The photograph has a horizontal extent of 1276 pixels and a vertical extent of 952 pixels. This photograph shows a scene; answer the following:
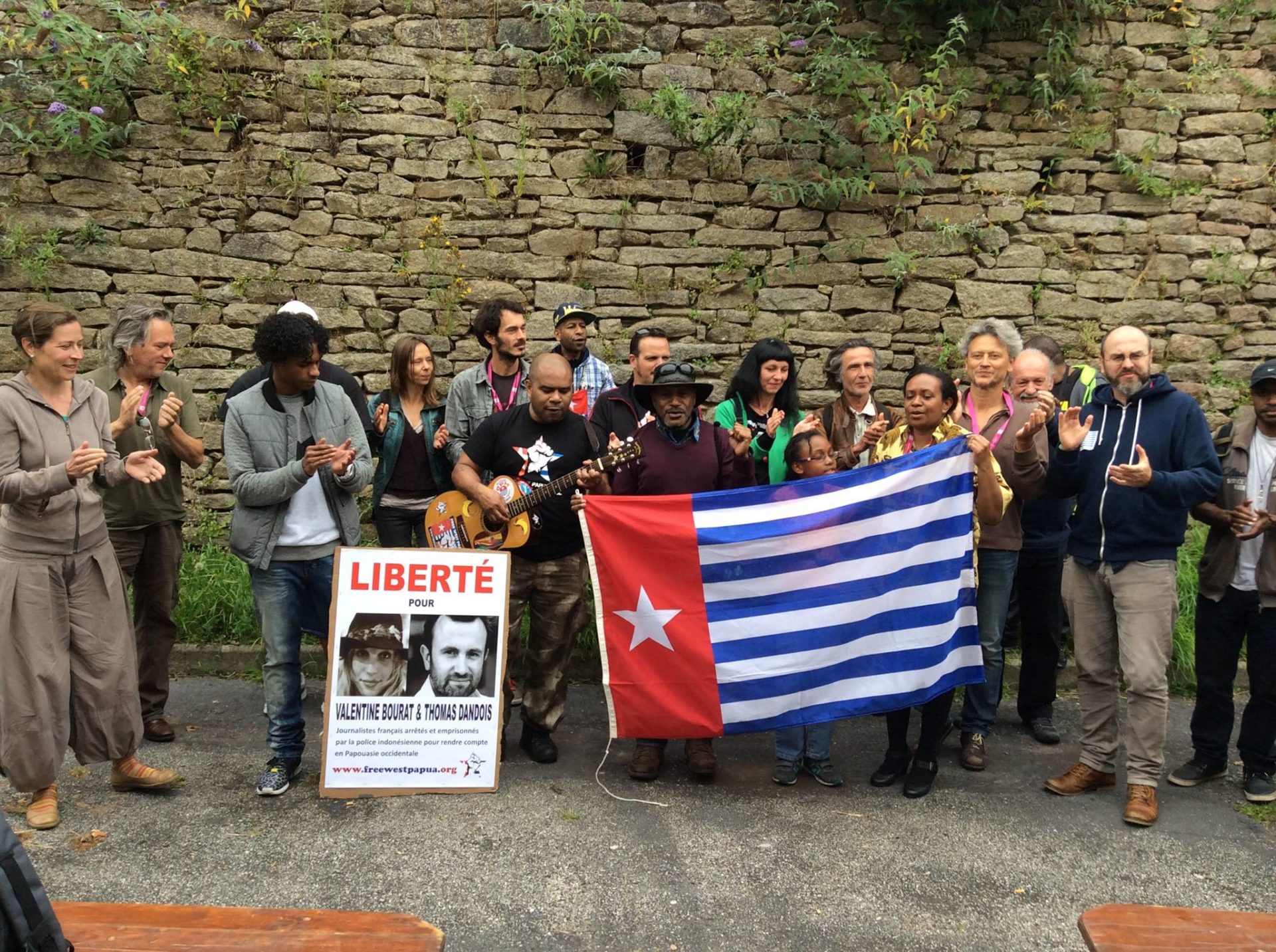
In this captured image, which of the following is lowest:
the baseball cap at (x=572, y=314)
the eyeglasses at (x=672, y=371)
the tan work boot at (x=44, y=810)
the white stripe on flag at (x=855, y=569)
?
the tan work boot at (x=44, y=810)

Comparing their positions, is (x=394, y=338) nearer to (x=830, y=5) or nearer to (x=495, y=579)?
(x=495, y=579)

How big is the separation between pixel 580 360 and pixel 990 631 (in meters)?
2.84

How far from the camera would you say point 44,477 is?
156 inches

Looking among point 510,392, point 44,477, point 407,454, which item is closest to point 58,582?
point 44,477

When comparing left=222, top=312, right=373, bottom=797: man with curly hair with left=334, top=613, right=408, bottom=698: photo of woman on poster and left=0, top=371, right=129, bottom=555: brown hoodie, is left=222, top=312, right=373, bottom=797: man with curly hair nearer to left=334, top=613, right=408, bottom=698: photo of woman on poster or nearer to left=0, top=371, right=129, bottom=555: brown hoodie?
left=334, top=613, right=408, bottom=698: photo of woman on poster

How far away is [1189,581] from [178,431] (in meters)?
6.15

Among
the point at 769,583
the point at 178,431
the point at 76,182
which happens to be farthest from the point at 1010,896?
the point at 76,182

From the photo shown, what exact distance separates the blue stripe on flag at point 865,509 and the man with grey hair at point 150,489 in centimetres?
279

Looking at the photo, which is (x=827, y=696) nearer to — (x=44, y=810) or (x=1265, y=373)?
(x=1265, y=373)

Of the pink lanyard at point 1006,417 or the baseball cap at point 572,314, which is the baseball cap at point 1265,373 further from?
the baseball cap at point 572,314

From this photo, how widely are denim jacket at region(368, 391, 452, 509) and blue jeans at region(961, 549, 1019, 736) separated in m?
2.99

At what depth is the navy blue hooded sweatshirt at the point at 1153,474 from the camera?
172 inches

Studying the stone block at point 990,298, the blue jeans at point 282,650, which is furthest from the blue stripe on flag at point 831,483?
the stone block at point 990,298

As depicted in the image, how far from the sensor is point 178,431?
16.3ft
